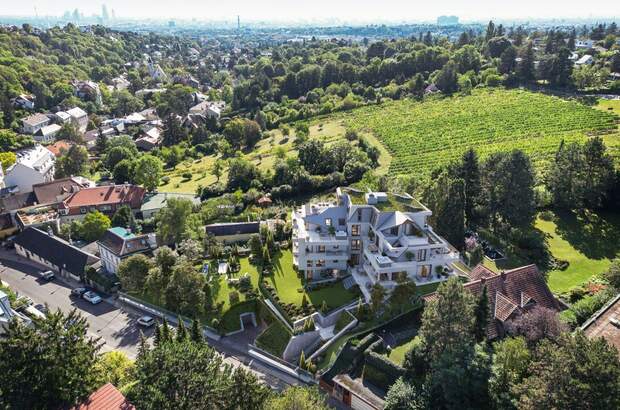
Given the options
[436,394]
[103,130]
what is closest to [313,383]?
[436,394]

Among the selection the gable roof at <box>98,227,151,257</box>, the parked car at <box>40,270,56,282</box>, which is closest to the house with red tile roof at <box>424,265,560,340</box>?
the gable roof at <box>98,227,151,257</box>

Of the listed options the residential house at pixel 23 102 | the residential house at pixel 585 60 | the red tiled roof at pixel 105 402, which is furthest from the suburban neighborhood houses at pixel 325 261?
the residential house at pixel 585 60

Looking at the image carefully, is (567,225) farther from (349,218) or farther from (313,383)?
(313,383)

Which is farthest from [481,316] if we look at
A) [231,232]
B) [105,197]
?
[105,197]

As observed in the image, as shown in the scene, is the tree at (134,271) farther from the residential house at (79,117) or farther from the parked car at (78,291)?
the residential house at (79,117)

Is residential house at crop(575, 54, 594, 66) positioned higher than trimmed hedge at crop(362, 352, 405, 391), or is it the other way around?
residential house at crop(575, 54, 594, 66)

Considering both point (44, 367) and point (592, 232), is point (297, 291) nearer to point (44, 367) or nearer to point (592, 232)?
point (44, 367)

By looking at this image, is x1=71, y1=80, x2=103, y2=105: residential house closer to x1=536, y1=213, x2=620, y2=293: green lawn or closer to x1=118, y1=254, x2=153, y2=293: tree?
x1=118, y1=254, x2=153, y2=293: tree
